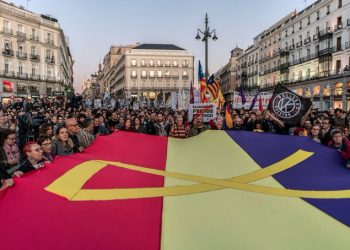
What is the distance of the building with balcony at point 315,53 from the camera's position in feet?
142

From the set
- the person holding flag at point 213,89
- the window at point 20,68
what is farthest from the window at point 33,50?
the person holding flag at point 213,89

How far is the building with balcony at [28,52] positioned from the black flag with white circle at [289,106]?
52.4 m

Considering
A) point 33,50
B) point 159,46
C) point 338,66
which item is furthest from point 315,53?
point 159,46

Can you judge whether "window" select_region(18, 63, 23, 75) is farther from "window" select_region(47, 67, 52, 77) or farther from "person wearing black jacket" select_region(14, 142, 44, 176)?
"person wearing black jacket" select_region(14, 142, 44, 176)

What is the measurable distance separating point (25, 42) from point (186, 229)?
64.8 metres

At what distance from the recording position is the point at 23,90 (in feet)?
195

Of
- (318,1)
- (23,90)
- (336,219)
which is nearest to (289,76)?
(318,1)

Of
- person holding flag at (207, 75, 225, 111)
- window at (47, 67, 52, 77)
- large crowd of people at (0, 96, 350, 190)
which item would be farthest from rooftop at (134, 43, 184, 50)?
large crowd of people at (0, 96, 350, 190)

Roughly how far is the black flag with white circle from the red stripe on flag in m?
3.70

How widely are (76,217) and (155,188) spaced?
92 cm

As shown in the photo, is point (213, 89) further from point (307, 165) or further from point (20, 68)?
point (20, 68)

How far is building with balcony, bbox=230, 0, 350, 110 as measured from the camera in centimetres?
4322

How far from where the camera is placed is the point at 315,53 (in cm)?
5059

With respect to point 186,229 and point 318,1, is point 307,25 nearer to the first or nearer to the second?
point 318,1
